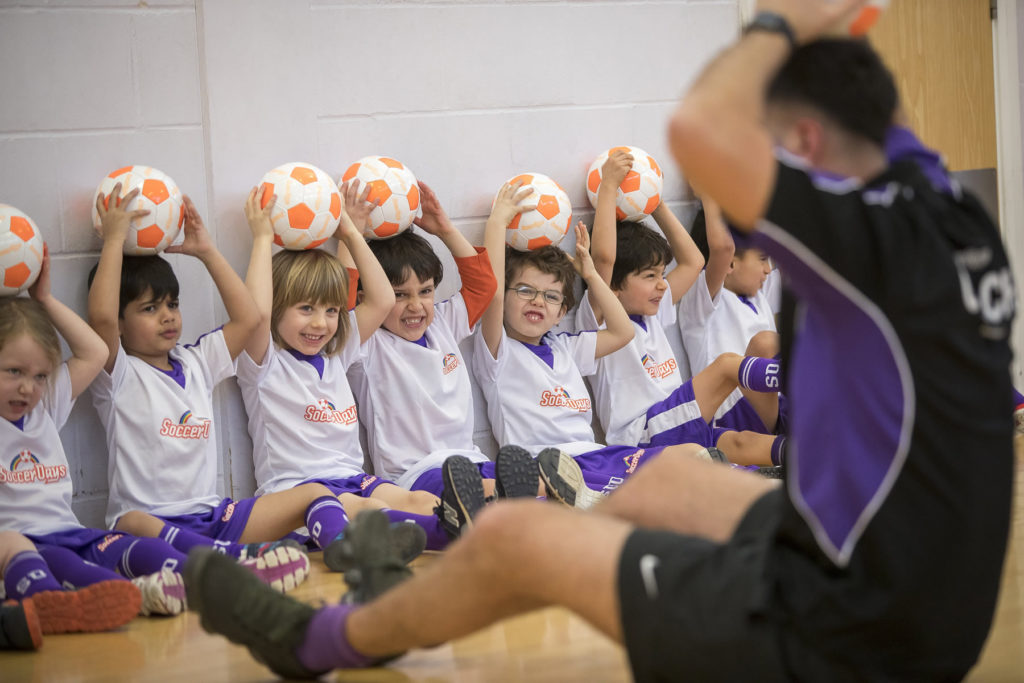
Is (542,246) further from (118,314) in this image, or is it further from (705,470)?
(705,470)

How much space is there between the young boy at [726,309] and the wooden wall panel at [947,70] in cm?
142

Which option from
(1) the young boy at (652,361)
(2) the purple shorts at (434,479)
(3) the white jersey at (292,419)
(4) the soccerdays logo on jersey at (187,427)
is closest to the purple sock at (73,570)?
(4) the soccerdays logo on jersey at (187,427)

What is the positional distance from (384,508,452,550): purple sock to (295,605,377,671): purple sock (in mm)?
1491

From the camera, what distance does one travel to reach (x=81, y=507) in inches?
139

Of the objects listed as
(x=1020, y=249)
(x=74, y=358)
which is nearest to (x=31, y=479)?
(x=74, y=358)

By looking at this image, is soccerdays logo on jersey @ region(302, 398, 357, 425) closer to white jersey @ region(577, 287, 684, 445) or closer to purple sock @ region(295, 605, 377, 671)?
white jersey @ region(577, 287, 684, 445)

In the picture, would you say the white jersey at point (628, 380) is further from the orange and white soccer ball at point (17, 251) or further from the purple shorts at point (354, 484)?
the orange and white soccer ball at point (17, 251)

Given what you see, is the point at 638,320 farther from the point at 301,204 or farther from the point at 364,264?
the point at 301,204

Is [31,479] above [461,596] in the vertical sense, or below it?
below

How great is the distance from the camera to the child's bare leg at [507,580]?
4.88 ft

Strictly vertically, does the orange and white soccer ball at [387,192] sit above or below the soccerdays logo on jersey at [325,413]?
above

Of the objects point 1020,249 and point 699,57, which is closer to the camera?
point 699,57

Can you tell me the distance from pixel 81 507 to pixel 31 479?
0.42 metres

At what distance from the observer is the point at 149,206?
3348mm
